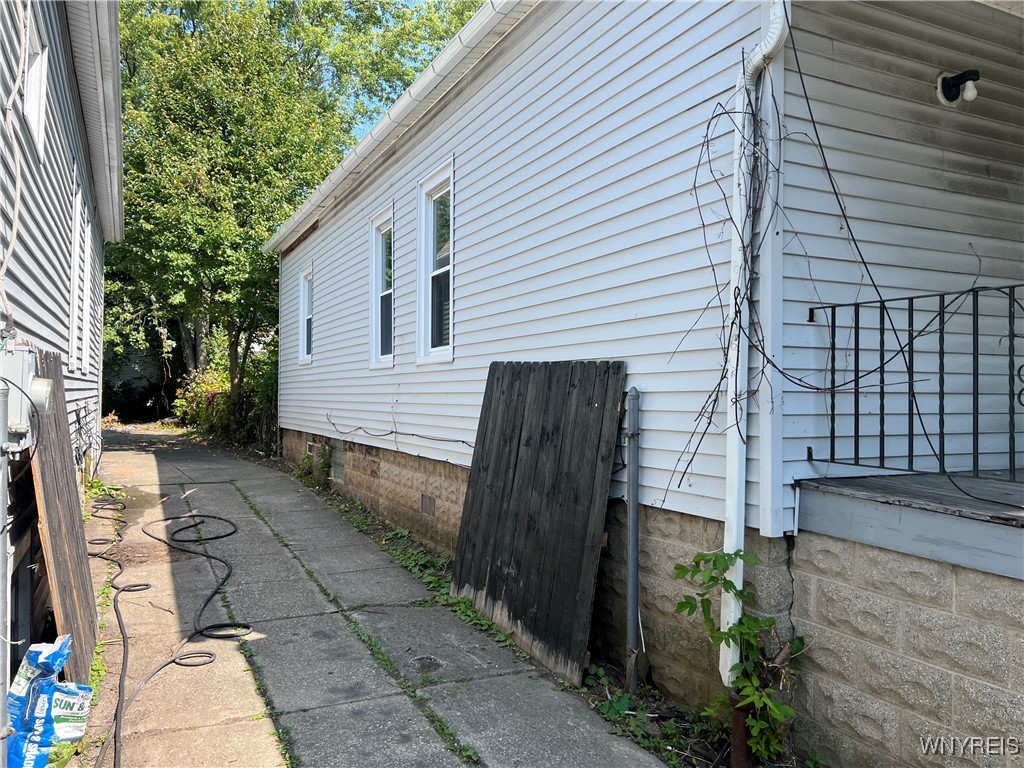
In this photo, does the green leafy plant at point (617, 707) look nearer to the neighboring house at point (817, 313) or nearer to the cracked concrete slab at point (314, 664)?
the neighboring house at point (817, 313)

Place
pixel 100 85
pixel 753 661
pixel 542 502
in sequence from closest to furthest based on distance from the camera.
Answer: pixel 753 661
pixel 542 502
pixel 100 85

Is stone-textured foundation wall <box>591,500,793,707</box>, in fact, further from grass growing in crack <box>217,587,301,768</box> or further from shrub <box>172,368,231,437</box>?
shrub <box>172,368,231,437</box>

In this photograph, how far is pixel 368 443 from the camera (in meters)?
8.30

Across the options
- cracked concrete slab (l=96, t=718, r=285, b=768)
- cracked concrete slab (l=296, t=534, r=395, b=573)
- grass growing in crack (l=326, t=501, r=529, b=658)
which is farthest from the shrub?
cracked concrete slab (l=96, t=718, r=285, b=768)

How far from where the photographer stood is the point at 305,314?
11.7 metres

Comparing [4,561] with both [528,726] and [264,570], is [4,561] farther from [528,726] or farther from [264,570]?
[264,570]

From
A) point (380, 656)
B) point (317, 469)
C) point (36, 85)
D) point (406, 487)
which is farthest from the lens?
point (317, 469)

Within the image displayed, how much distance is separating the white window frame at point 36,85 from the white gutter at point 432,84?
261 cm

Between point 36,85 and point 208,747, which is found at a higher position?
point 36,85

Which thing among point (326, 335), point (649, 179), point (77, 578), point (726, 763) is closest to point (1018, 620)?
point (726, 763)

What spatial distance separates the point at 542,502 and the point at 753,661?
66.9 inches

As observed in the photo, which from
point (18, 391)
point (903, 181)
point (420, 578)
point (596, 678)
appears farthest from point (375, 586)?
point (903, 181)

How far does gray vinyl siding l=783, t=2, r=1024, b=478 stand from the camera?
3.11 m

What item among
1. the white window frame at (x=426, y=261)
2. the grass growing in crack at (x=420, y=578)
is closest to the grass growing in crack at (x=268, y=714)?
the grass growing in crack at (x=420, y=578)
